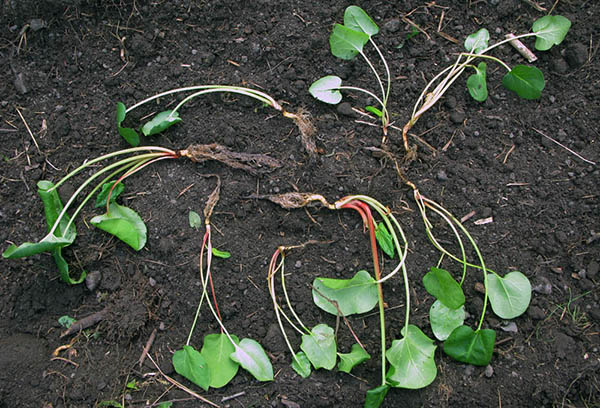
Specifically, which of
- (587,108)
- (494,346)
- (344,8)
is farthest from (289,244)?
(587,108)

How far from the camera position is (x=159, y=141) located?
2.00 metres

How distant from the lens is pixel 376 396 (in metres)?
1.68

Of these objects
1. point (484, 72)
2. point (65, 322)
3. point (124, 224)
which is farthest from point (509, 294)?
point (65, 322)

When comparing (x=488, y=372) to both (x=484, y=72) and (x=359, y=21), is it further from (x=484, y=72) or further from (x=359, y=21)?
(x=359, y=21)

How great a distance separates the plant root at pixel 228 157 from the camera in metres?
1.94

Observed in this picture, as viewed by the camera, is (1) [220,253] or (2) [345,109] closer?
(1) [220,253]

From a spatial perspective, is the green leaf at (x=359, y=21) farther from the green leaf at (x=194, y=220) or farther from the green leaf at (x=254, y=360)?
the green leaf at (x=254, y=360)

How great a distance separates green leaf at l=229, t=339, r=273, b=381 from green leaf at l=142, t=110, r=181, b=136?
88 centimetres

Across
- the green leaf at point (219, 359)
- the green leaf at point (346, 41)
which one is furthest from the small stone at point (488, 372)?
the green leaf at point (346, 41)

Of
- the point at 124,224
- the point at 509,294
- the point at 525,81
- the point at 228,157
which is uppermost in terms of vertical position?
the point at 525,81

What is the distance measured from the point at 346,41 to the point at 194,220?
3.00 feet

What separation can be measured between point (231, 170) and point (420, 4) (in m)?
1.03

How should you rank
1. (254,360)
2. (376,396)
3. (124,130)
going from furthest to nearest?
(124,130), (254,360), (376,396)

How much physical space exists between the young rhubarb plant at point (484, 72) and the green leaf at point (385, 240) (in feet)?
1.09
